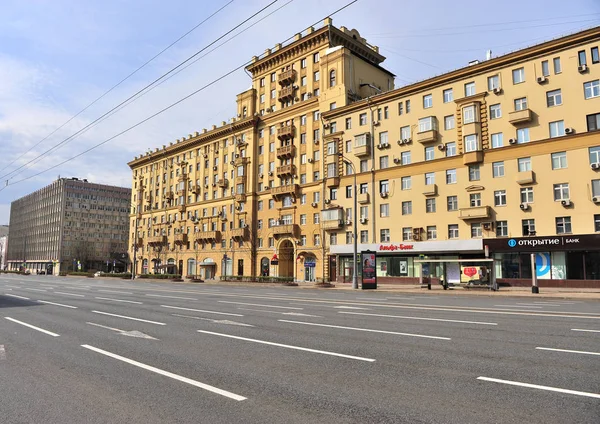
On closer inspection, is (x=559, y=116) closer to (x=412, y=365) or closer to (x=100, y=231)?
(x=412, y=365)

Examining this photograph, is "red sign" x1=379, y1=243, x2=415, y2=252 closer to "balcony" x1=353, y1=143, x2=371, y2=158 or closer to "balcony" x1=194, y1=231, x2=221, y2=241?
"balcony" x1=353, y1=143, x2=371, y2=158

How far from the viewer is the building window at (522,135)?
35.9m

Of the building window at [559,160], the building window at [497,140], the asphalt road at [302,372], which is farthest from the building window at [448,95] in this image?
the asphalt road at [302,372]

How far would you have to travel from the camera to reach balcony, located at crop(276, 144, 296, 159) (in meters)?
54.1

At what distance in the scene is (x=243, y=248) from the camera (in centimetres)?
5891

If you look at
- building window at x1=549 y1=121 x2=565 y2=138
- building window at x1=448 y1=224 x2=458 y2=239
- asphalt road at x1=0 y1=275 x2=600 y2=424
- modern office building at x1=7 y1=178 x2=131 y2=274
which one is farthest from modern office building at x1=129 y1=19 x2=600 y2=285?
modern office building at x1=7 y1=178 x2=131 y2=274

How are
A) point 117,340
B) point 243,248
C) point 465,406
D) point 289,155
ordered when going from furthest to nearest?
point 243,248, point 289,155, point 117,340, point 465,406

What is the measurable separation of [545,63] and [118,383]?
40.3m

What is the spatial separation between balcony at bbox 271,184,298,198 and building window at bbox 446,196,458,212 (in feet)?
63.7

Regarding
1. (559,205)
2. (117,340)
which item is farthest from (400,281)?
(117,340)

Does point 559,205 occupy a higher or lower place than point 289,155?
lower

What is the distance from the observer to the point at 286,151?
54.4 meters

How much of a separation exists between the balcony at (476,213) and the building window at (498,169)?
304 centimetres

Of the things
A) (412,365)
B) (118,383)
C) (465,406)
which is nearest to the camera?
(465,406)
